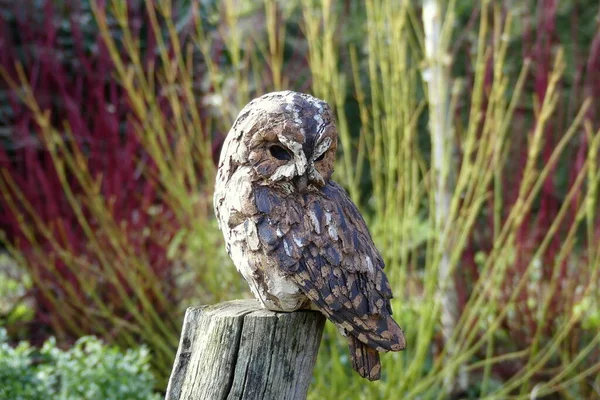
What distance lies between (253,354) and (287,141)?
60cm

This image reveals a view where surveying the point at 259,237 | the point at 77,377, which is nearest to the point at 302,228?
the point at 259,237

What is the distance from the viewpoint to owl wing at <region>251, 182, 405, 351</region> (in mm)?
1999

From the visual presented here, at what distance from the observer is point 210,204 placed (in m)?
4.80

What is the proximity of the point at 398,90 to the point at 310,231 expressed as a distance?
1.44 metres

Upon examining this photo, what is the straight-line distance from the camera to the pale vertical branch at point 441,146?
3.34 metres

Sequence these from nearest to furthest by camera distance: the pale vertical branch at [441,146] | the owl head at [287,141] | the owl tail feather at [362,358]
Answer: the owl head at [287,141] → the owl tail feather at [362,358] → the pale vertical branch at [441,146]

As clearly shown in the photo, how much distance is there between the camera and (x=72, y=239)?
4.63 meters

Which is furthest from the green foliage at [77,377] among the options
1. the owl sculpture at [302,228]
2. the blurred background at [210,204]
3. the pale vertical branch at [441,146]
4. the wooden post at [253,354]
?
the owl sculpture at [302,228]

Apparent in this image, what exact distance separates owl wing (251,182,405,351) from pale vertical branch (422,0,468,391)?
123 centimetres

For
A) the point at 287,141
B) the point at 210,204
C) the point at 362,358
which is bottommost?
the point at 210,204

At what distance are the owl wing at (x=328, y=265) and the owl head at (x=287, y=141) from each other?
0.07 meters

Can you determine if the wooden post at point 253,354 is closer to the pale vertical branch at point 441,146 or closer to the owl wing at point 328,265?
the owl wing at point 328,265

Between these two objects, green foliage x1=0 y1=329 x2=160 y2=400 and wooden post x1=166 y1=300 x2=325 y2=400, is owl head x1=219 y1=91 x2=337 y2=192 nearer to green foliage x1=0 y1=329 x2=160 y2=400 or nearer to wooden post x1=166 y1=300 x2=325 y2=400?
wooden post x1=166 y1=300 x2=325 y2=400

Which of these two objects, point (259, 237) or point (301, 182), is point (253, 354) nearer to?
point (259, 237)
